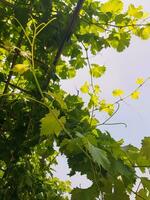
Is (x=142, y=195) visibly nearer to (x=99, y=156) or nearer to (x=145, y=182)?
(x=145, y=182)

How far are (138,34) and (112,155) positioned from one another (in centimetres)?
116

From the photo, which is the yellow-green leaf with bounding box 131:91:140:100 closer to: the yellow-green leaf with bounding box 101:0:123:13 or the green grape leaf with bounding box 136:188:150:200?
the yellow-green leaf with bounding box 101:0:123:13

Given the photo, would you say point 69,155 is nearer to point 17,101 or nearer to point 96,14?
point 17,101

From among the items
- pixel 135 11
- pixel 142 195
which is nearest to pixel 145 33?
pixel 135 11

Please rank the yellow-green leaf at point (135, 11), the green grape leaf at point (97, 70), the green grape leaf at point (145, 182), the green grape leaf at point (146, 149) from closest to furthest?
the green grape leaf at point (145, 182) < the green grape leaf at point (146, 149) < the yellow-green leaf at point (135, 11) < the green grape leaf at point (97, 70)

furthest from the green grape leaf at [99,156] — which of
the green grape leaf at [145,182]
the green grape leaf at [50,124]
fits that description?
the green grape leaf at [145,182]

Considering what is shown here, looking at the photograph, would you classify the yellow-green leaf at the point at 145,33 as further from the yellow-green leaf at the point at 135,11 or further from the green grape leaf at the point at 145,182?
the green grape leaf at the point at 145,182

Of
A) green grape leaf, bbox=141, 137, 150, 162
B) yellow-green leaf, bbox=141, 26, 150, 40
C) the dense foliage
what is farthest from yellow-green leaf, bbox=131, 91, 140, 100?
green grape leaf, bbox=141, 137, 150, 162

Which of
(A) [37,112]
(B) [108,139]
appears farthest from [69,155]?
(A) [37,112]

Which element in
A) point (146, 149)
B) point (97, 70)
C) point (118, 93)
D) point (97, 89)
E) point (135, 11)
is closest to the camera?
point (146, 149)

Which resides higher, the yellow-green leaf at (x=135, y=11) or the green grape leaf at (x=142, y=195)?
the yellow-green leaf at (x=135, y=11)

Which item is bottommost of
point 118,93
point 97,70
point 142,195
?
point 142,195

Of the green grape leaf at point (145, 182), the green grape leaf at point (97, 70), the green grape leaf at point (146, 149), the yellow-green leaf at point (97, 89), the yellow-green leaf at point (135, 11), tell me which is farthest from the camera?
the yellow-green leaf at point (97, 89)

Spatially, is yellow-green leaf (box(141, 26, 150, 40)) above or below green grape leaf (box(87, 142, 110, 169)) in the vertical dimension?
above
